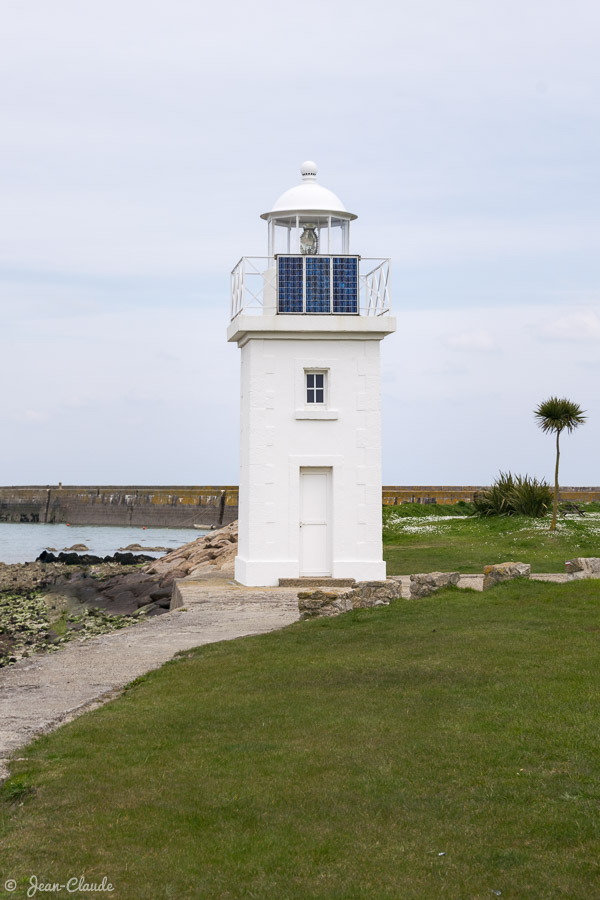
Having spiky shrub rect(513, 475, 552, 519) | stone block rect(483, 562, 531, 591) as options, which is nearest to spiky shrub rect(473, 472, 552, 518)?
spiky shrub rect(513, 475, 552, 519)

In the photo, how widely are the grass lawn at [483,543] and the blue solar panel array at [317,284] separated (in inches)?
260

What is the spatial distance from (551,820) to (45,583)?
2975 centimetres

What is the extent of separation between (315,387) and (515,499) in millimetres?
18390

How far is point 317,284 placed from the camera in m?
21.4

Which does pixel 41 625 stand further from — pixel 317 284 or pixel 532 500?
pixel 532 500

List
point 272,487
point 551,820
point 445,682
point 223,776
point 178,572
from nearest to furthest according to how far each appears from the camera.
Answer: point 551,820 < point 223,776 < point 445,682 < point 272,487 < point 178,572

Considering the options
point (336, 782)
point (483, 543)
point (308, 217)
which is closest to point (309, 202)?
point (308, 217)

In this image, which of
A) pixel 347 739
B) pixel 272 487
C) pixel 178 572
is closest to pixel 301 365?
pixel 272 487

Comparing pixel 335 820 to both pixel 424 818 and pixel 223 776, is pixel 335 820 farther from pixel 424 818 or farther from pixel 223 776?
pixel 223 776

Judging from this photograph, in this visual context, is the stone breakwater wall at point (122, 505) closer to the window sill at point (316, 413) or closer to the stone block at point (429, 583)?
the window sill at point (316, 413)

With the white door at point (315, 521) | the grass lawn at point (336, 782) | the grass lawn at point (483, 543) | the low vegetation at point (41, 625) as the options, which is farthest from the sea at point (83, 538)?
the grass lawn at point (336, 782)

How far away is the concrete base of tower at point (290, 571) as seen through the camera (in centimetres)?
2125

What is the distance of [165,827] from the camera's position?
646cm

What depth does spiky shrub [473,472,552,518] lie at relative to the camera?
37531mm
